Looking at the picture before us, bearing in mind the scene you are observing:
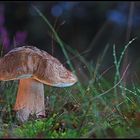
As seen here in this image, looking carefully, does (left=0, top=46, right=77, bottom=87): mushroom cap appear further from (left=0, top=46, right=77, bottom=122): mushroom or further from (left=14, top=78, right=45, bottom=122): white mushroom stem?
(left=14, top=78, right=45, bottom=122): white mushroom stem

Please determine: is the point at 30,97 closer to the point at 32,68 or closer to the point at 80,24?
the point at 32,68

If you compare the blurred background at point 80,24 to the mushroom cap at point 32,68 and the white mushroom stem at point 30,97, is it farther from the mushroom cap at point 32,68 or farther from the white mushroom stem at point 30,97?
the mushroom cap at point 32,68

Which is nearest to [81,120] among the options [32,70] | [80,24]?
[32,70]

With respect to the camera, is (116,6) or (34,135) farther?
(116,6)

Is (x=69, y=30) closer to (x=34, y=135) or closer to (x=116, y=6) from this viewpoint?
(x=116, y=6)

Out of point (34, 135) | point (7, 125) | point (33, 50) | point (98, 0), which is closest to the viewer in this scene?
point (34, 135)

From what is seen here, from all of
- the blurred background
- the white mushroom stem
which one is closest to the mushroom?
the white mushroom stem

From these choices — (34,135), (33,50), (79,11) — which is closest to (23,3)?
(79,11)
